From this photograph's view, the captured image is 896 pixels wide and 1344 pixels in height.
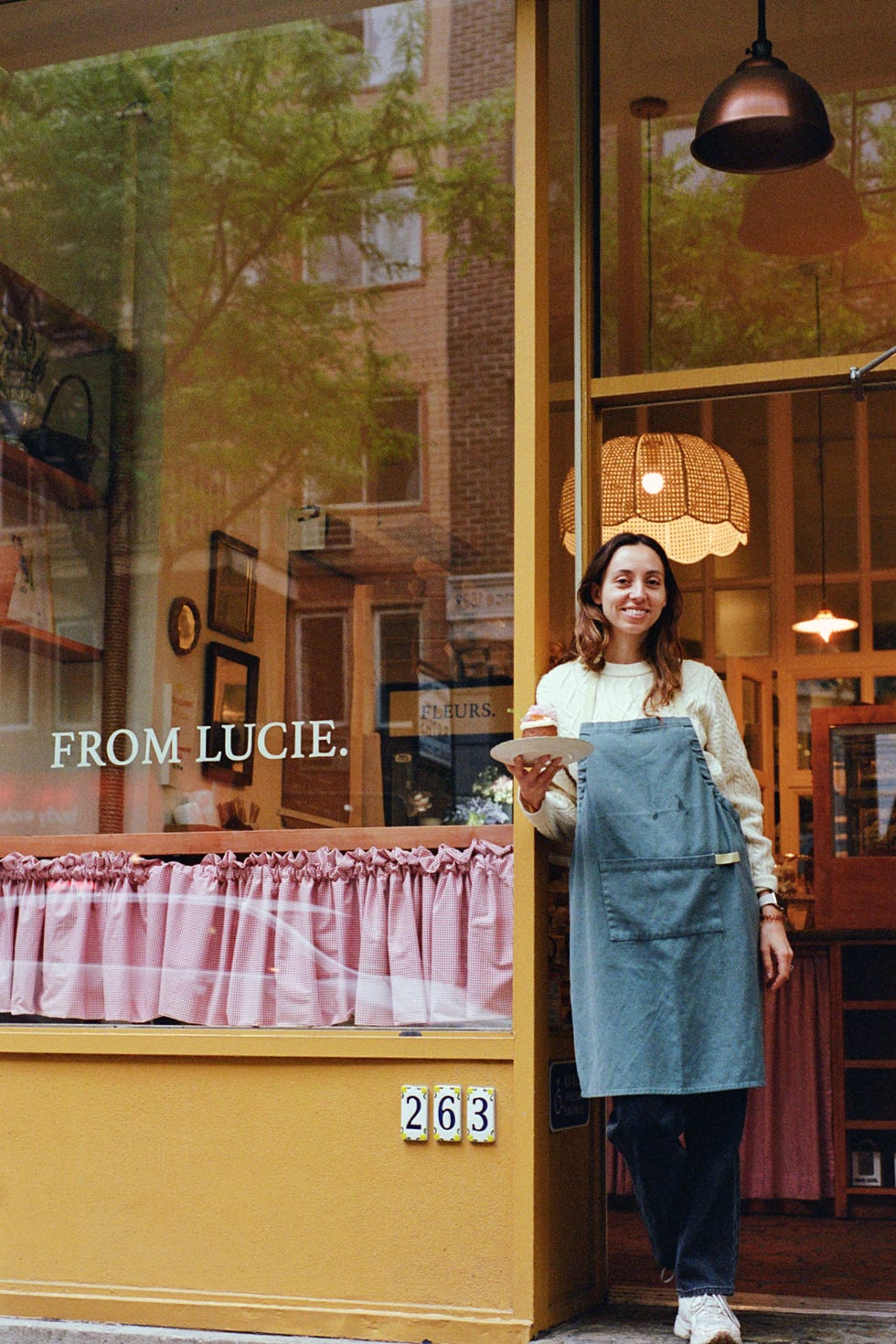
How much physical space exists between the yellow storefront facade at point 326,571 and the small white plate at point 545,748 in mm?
518

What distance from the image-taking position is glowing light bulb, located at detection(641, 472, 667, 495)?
6.52m

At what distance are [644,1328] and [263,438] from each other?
3.53 metres

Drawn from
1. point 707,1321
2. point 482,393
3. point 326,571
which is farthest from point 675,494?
point 707,1321

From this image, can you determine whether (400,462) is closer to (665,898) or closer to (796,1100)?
(665,898)

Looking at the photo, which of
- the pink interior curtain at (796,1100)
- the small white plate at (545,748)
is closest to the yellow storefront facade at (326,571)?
the pink interior curtain at (796,1100)

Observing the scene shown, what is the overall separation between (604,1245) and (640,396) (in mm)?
2200

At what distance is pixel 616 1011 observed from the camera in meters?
3.37

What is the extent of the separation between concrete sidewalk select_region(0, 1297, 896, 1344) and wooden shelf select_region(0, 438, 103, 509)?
2601 mm

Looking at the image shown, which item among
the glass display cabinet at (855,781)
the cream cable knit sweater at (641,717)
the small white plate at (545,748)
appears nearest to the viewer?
the small white plate at (545,748)

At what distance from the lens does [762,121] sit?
4105 millimetres

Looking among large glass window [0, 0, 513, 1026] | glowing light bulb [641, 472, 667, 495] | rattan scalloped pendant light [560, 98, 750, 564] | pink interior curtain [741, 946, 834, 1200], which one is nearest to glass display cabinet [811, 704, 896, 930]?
rattan scalloped pendant light [560, 98, 750, 564]

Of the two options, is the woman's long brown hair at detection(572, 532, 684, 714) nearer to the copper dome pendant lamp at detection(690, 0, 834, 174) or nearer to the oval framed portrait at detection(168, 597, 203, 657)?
the copper dome pendant lamp at detection(690, 0, 834, 174)

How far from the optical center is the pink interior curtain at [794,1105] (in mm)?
5656

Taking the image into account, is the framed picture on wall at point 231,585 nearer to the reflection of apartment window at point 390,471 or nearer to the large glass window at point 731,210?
the reflection of apartment window at point 390,471
